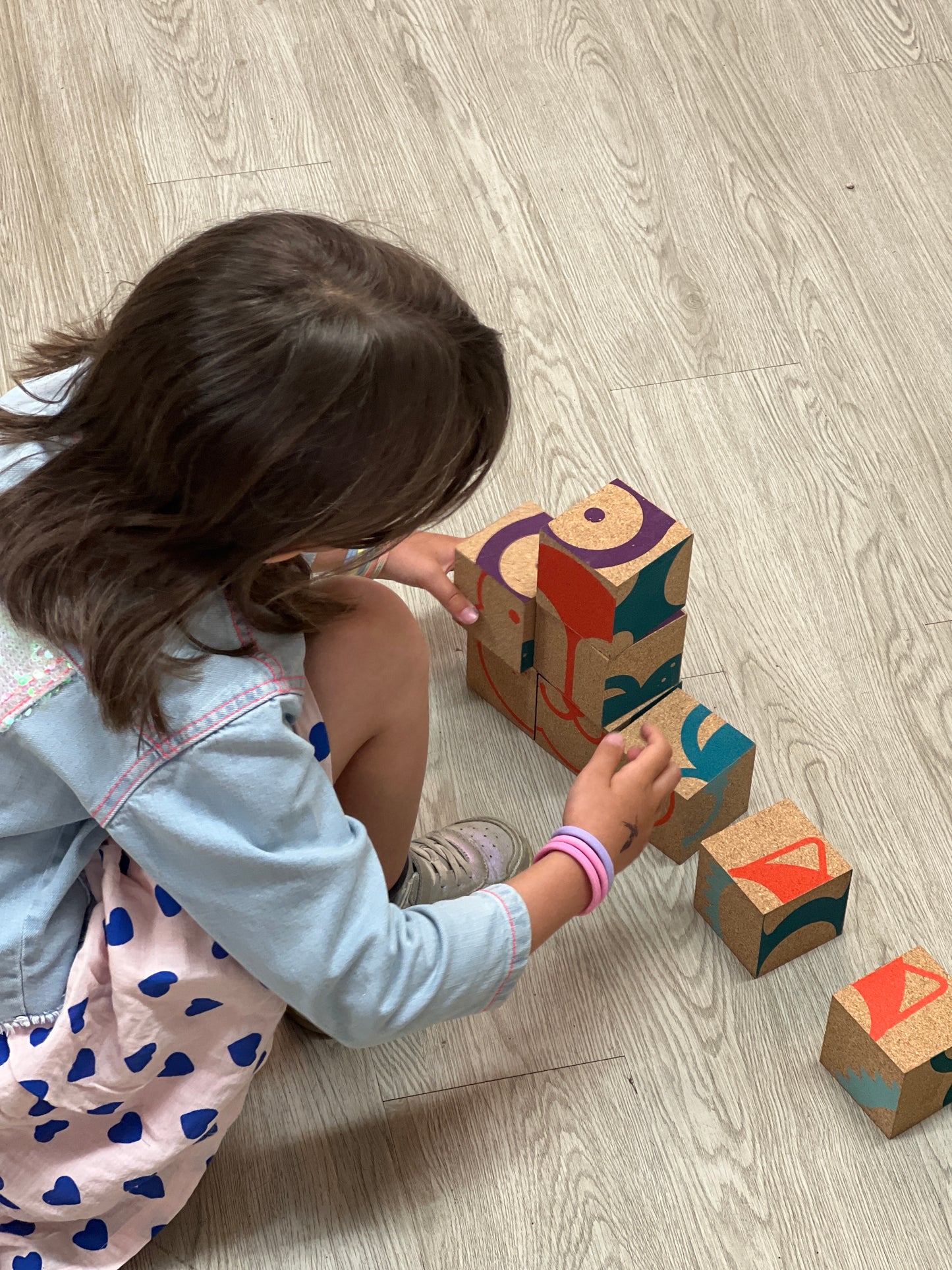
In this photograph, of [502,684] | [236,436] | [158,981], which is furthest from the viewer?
[502,684]

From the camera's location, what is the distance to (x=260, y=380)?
725 mm

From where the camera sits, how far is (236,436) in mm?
731

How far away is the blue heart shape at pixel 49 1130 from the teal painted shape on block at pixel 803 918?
1.71 feet

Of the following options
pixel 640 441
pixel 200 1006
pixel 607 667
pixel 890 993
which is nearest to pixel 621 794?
pixel 607 667

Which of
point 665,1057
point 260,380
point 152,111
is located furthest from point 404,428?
point 152,111

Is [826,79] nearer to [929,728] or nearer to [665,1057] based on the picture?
[929,728]

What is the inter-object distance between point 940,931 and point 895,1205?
230 mm

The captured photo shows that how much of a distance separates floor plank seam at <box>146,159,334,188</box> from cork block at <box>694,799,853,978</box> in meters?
1.06

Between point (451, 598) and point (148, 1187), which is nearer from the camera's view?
point (148, 1187)

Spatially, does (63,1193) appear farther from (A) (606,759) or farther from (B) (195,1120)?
(A) (606,759)

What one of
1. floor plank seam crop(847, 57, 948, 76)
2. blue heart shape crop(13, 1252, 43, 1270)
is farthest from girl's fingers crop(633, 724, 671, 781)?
floor plank seam crop(847, 57, 948, 76)

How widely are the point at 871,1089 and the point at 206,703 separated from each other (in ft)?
1.92

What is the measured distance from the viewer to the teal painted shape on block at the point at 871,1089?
100 centimetres

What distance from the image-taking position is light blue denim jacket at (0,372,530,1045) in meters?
0.79
